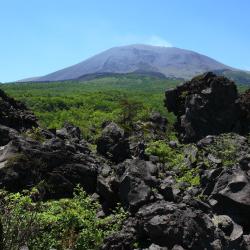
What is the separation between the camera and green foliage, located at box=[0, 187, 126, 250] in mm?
19703

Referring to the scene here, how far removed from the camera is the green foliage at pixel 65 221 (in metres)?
19.7

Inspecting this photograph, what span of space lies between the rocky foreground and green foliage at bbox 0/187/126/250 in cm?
98

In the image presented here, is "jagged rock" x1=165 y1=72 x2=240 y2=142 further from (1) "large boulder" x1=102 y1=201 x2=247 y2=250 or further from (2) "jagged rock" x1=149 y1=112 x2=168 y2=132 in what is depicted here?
(1) "large boulder" x1=102 y1=201 x2=247 y2=250

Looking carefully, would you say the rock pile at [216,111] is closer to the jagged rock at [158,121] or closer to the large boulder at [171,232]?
the jagged rock at [158,121]

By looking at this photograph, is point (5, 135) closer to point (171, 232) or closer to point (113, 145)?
point (113, 145)

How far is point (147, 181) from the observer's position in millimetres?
25109

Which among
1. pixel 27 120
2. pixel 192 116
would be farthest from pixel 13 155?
pixel 192 116

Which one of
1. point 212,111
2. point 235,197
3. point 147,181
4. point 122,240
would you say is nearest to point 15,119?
point 147,181

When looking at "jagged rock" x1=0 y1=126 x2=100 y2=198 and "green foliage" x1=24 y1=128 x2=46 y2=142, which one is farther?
"green foliage" x1=24 y1=128 x2=46 y2=142

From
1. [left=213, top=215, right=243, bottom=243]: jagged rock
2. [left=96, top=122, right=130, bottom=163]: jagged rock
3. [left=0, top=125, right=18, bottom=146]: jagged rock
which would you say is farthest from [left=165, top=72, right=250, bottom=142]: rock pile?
[left=213, top=215, right=243, bottom=243]: jagged rock

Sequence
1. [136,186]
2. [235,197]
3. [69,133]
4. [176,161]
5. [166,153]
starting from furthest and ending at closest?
[69,133] < [166,153] < [176,161] < [235,197] < [136,186]

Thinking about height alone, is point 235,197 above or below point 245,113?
above

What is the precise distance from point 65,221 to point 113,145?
Answer: 18673 millimetres

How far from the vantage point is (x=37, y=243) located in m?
19.4
